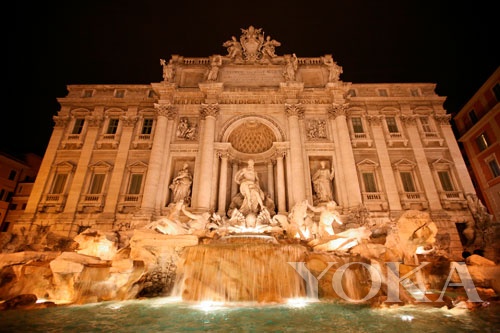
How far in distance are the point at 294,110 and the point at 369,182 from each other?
7.93 meters

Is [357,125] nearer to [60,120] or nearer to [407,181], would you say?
[407,181]

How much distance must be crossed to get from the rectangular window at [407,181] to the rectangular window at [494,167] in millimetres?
8835

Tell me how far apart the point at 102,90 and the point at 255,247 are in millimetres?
21260

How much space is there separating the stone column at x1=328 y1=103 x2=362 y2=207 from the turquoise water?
10.0 metres

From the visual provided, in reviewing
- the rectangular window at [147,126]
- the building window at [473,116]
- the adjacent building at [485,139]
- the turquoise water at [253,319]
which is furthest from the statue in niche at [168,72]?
the building window at [473,116]

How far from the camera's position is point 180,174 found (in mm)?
17312

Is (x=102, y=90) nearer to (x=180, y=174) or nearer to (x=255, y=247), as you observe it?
(x=180, y=174)

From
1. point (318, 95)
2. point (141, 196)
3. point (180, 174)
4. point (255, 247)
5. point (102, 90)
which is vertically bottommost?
point (255, 247)

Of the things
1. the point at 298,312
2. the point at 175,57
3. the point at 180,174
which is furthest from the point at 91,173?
the point at 298,312

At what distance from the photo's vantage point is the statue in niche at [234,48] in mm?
21328

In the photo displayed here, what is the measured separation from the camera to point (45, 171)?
18.3 metres

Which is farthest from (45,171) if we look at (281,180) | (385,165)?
(385,165)

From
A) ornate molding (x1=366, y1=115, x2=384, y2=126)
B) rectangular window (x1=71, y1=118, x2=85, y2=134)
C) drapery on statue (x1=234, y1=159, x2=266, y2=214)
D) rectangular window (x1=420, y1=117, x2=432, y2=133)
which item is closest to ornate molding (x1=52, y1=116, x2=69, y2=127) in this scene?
rectangular window (x1=71, y1=118, x2=85, y2=134)

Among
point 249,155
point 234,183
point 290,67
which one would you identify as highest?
point 290,67
